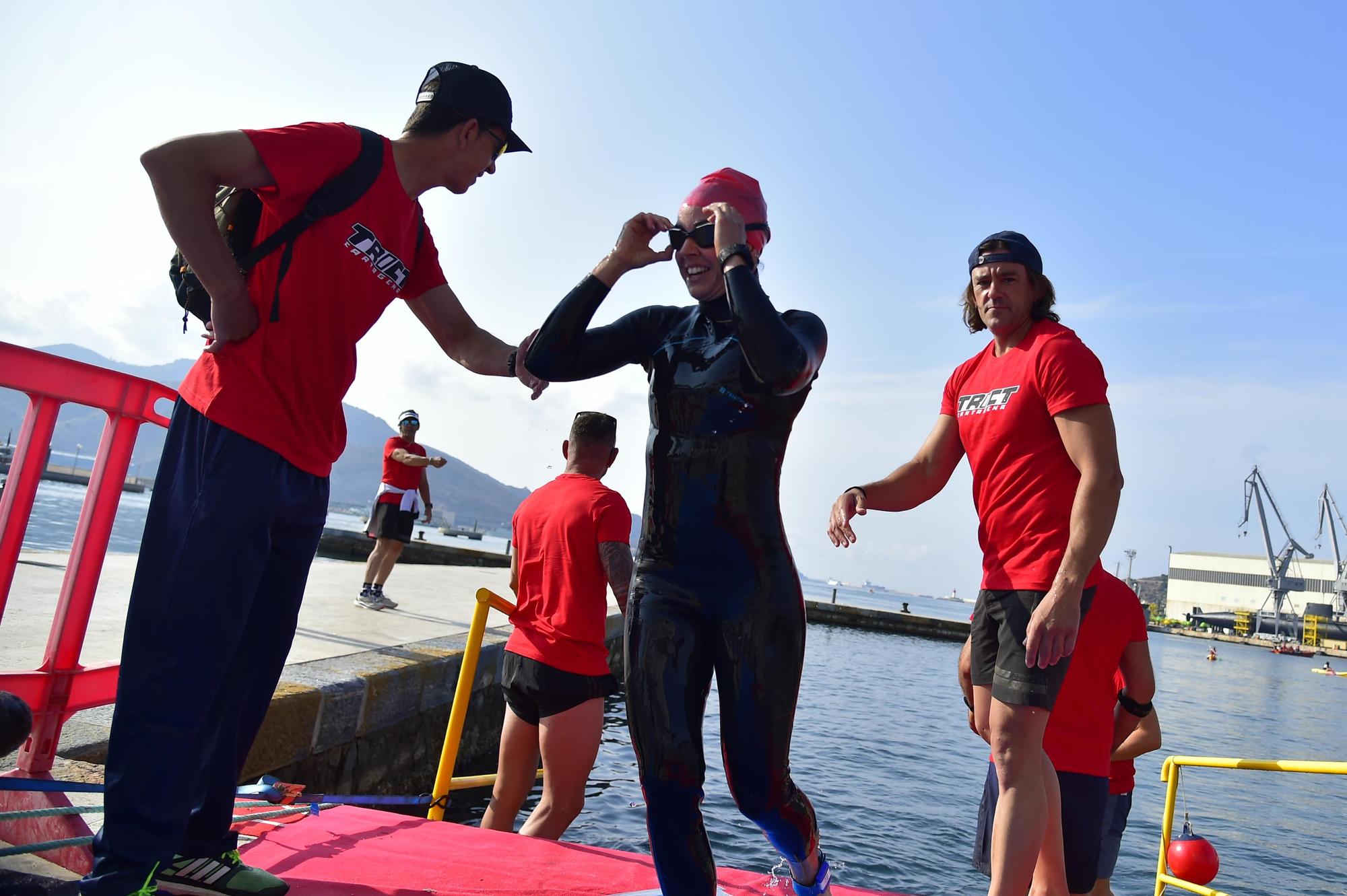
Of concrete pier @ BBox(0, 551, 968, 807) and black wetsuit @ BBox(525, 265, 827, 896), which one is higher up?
black wetsuit @ BBox(525, 265, 827, 896)

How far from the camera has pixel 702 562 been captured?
2.39 m

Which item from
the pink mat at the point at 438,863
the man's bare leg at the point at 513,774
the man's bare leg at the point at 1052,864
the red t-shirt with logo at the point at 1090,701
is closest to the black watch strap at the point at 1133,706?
the red t-shirt with logo at the point at 1090,701

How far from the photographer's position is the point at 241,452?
7.44 feet

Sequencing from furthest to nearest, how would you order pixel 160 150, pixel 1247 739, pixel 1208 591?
pixel 1208 591 < pixel 1247 739 < pixel 160 150

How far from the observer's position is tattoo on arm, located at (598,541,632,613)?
4188 millimetres

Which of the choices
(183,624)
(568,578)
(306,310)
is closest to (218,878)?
(183,624)

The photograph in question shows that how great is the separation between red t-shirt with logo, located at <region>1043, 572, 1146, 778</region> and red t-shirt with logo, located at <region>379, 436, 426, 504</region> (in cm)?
826

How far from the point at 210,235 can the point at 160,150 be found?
0.22 meters

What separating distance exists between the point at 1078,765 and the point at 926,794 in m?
8.82

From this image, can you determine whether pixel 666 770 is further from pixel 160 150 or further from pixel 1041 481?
pixel 160 150

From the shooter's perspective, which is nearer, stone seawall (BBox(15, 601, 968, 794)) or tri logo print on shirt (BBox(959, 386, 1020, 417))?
tri logo print on shirt (BBox(959, 386, 1020, 417))

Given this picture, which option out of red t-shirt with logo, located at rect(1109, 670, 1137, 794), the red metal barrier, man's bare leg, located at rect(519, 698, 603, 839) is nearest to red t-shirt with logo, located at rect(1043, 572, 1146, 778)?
red t-shirt with logo, located at rect(1109, 670, 1137, 794)

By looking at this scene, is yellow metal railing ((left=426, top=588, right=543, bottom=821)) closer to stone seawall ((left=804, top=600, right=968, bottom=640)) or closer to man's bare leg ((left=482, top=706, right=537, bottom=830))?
man's bare leg ((left=482, top=706, right=537, bottom=830))

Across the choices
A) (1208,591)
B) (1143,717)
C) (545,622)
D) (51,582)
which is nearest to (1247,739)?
(1143,717)
